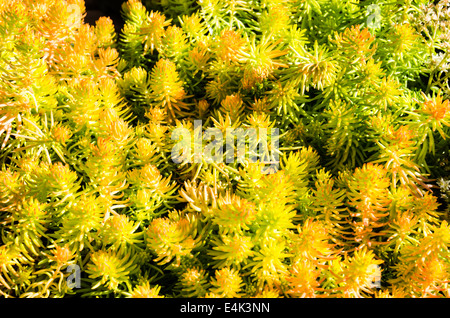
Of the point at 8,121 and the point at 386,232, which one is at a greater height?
the point at 8,121

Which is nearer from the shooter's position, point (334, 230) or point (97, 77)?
point (334, 230)

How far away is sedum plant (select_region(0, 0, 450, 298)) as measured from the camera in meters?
1.06

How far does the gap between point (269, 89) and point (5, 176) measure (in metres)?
0.84

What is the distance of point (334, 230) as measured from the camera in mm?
1157

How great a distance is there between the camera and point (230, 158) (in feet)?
4.14

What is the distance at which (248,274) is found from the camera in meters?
1.07

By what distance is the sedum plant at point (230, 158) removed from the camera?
3.49ft

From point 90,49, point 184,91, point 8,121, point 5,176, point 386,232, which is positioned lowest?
point 386,232

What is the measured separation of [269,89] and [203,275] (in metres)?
0.68
